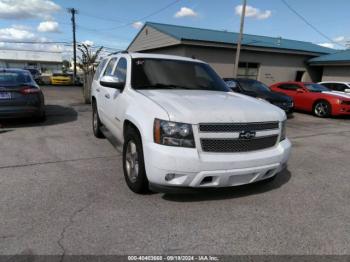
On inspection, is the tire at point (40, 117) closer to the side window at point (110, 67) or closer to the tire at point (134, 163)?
the side window at point (110, 67)

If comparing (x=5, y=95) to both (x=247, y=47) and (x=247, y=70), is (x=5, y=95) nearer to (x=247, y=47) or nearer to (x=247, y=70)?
(x=247, y=47)

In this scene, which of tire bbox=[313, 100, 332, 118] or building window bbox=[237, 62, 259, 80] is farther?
building window bbox=[237, 62, 259, 80]

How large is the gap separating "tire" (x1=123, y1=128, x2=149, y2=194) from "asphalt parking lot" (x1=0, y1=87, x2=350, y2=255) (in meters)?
0.16

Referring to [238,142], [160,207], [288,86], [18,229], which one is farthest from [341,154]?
[288,86]

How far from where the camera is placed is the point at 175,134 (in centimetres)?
306

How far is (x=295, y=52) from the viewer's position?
2217cm

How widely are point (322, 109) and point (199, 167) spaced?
10879mm

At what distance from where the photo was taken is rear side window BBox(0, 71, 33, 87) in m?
7.25

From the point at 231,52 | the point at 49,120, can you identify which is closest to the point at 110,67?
the point at 49,120

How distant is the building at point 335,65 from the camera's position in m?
20.0

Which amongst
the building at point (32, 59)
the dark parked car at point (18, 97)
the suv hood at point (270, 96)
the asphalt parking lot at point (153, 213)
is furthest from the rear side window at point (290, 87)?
the building at point (32, 59)

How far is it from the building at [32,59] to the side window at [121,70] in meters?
77.5

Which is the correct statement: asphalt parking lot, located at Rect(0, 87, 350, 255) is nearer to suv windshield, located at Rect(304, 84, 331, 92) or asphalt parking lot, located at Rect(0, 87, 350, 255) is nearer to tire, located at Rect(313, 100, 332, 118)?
tire, located at Rect(313, 100, 332, 118)

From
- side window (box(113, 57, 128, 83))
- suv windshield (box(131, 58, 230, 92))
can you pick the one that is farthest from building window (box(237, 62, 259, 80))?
side window (box(113, 57, 128, 83))
